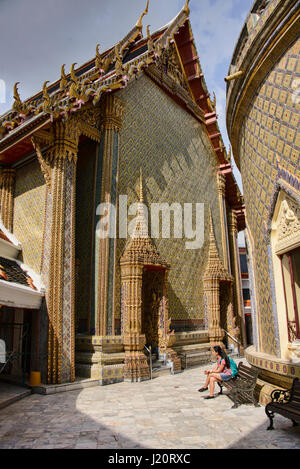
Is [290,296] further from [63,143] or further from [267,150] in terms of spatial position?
[63,143]

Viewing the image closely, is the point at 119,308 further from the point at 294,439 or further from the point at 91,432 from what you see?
the point at 294,439

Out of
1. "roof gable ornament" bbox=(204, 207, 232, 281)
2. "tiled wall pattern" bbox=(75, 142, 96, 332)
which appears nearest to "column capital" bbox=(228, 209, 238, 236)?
"roof gable ornament" bbox=(204, 207, 232, 281)

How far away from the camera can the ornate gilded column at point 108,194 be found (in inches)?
301

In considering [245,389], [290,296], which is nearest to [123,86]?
[290,296]

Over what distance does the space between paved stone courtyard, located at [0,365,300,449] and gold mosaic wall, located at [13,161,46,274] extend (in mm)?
2830

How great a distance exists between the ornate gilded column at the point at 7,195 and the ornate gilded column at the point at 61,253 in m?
1.90

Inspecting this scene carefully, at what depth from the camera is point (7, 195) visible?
354 inches

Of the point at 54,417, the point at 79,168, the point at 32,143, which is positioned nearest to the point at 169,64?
the point at 79,168

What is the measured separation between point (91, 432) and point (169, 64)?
38.1 feet

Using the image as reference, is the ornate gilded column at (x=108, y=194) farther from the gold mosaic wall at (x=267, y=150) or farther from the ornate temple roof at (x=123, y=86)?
the gold mosaic wall at (x=267, y=150)

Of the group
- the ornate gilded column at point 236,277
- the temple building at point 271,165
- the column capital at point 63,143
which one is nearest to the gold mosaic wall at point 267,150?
the temple building at point 271,165

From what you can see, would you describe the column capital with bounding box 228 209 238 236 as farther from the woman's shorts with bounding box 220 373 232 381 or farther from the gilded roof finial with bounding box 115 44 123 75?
the woman's shorts with bounding box 220 373 232 381

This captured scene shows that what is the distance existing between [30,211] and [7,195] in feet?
4.24

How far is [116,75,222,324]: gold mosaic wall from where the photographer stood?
9.49 m
